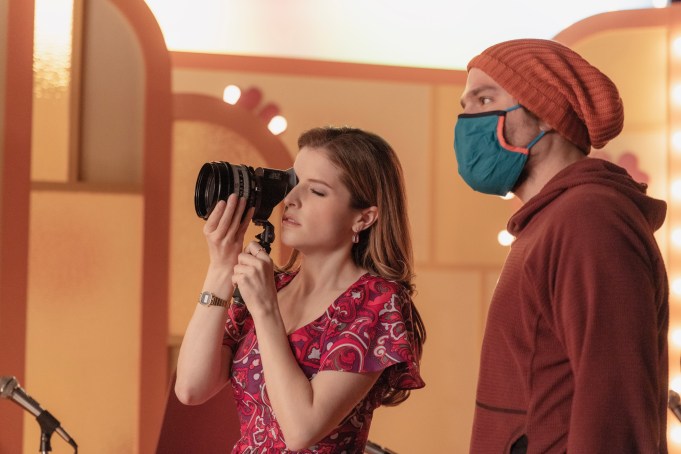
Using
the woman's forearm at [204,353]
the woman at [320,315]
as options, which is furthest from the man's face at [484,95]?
the woman's forearm at [204,353]

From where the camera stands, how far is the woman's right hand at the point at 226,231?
1493mm

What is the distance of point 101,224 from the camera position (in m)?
2.44

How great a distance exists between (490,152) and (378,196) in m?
0.29

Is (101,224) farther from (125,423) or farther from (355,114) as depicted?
(355,114)

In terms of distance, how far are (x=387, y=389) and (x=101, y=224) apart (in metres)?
1.24

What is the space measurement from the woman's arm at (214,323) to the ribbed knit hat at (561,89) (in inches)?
20.0

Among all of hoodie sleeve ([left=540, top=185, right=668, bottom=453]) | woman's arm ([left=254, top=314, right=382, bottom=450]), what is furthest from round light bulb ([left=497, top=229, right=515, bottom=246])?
hoodie sleeve ([left=540, top=185, right=668, bottom=453])

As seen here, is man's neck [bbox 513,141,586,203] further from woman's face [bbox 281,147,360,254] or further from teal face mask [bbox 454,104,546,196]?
woman's face [bbox 281,147,360,254]

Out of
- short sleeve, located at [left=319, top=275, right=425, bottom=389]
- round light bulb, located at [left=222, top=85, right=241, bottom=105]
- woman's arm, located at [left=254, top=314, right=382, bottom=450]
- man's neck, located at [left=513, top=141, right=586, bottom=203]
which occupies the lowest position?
woman's arm, located at [left=254, top=314, right=382, bottom=450]

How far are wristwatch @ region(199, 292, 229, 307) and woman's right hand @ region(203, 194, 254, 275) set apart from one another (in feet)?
0.15

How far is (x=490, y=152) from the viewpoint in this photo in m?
1.29

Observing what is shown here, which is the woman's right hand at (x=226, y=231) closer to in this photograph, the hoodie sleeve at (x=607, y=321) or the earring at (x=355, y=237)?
the earring at (x=355, y=237)

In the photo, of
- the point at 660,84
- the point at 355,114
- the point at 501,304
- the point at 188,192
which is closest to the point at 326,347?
the point at 501,304

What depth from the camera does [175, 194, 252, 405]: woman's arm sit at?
1.49m
